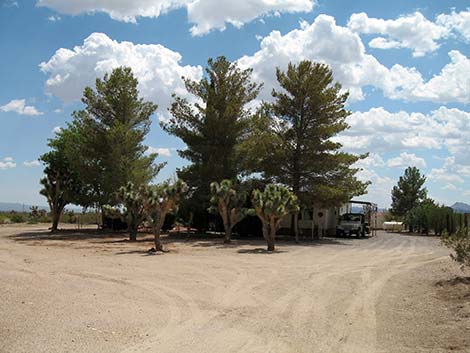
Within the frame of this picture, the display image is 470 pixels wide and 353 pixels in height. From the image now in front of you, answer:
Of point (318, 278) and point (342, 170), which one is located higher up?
point (342, 170)

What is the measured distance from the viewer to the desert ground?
26.0 feet

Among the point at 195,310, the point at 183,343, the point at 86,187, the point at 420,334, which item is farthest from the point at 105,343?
the point at 86,187

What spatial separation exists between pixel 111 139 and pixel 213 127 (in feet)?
26.0

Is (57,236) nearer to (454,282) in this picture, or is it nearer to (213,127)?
(213,127)

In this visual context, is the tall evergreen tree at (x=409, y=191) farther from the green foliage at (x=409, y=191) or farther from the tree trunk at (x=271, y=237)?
the tree trunk at (x=271, y=237)

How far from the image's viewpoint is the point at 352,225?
145 feet

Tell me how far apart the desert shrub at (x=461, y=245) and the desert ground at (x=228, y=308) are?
2.08 feet

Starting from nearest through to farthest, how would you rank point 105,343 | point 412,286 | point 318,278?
point 105,343 < point 412,286 < point 318,278

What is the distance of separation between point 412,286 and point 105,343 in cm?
945

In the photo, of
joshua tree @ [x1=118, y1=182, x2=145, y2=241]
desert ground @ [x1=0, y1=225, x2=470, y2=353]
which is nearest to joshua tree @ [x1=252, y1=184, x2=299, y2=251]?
joshua tree @ [x1=118, y1=182, x2=145, y2=241]

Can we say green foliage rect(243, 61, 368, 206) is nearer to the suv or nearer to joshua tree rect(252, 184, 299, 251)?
the suv

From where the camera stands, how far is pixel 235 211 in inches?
1258

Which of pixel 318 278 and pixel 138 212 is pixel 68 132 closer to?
pixel 138 212

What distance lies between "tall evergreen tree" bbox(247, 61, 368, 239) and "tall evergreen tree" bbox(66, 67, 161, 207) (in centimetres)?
938
